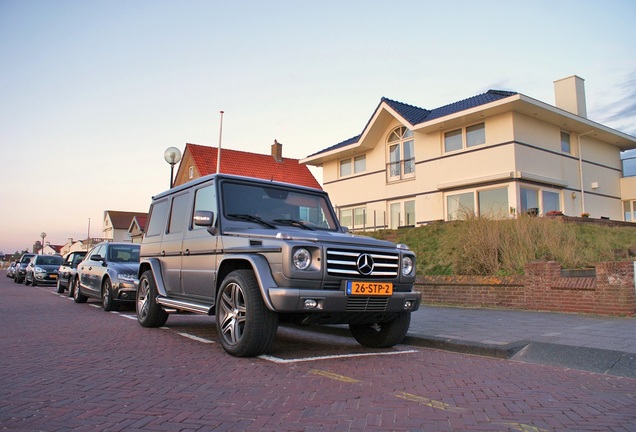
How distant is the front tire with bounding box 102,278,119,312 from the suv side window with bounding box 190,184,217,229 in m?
5.19

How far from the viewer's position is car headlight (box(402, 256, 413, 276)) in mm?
6586

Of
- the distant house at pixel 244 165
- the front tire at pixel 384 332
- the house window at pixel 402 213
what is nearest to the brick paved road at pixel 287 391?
the front tire at pixel 384 332

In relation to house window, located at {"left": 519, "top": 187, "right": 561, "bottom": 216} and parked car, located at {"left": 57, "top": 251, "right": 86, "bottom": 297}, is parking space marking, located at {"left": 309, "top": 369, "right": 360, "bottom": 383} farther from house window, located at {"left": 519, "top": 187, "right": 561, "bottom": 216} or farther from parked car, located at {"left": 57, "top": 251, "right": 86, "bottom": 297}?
house window, located at {"left": 519, "top": 187, "right": 561, "bottom": 216}

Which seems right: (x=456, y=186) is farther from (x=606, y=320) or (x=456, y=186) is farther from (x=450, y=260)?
(x=606, y=320)

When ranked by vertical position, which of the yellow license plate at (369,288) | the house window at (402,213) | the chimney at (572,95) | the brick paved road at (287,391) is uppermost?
the chimney at (572,95)

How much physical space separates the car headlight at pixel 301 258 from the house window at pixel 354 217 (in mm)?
22604

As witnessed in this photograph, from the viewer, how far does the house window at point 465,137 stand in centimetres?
2277

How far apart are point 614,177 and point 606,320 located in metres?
21.6

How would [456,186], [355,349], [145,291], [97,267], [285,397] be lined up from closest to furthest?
[285,397] → [355,349] → [145,291] → [97,267] → [456,186]

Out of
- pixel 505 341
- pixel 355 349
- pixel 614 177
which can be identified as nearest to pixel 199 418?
pixel 355 349

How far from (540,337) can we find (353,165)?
23.4m

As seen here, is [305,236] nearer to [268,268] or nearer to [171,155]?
[268,268]

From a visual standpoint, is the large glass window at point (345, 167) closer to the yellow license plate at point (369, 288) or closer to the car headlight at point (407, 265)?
the car headlight at point (407, 265)

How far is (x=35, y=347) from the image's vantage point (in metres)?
6.67
